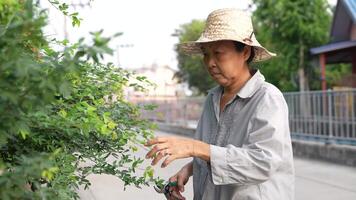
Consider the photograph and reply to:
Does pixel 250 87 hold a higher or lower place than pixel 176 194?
higher

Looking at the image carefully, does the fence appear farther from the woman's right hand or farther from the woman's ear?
the woman's ear

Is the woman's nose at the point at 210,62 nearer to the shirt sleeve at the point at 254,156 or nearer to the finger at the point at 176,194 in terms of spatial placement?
the shirt sleeve at the point at 254,156

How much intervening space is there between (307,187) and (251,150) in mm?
5505

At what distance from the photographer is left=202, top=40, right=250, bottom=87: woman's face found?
6.70 ft

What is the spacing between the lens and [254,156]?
1807 millimetres

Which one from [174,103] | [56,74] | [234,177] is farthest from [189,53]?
[174,103]

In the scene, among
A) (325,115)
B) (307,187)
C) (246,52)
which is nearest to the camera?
(246,52)

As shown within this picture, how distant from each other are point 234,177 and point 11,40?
105cm

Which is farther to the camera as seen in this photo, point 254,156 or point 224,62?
point 224,62

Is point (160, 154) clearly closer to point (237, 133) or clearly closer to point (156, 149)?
point (156, 149)

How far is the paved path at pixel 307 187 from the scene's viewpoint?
6.35 metres

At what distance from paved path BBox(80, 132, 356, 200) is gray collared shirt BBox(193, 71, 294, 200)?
3.83m

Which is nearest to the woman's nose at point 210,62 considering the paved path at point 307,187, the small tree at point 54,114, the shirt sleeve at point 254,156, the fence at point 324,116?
the shirt sleeve at point 254,156

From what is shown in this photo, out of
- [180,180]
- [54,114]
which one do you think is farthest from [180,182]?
[54,114]
